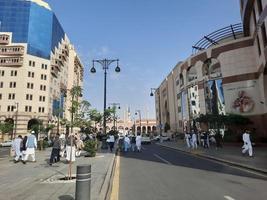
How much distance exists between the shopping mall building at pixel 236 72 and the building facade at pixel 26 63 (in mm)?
33064

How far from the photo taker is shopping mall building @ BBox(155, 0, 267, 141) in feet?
123

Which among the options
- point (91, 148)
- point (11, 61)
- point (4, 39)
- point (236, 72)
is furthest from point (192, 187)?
point (4, 39)

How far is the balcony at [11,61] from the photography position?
224 ft

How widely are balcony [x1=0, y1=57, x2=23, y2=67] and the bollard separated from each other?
2636 inches

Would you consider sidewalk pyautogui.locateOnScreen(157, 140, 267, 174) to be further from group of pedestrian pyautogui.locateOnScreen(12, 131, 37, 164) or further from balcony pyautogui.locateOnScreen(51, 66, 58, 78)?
balcony pyautogui.locateOnScreen(51, 66, 58, 78)

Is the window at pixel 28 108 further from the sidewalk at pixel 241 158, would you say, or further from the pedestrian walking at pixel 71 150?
the pedestrian walking at pixel 71 150

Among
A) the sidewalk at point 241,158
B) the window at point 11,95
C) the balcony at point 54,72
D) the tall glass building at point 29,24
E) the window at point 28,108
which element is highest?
the tall glass building at point 29,24

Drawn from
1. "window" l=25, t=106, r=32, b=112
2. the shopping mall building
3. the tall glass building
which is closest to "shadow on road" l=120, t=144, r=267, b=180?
the shopping mall building

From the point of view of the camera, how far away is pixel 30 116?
66938 mm

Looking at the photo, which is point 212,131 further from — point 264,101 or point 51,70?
point 51,70

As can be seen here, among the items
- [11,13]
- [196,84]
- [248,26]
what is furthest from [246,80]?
[11,13]

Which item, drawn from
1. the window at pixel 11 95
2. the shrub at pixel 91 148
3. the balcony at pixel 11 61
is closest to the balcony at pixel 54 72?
the balcony at pixel 11 61

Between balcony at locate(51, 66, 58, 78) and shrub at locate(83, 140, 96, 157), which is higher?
balcony at locate(51, 66, 58, 78)

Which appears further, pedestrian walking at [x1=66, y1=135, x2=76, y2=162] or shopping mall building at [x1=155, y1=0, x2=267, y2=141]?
shopping mall building at [x1=155, y1=0, x2=267, y2=141]
